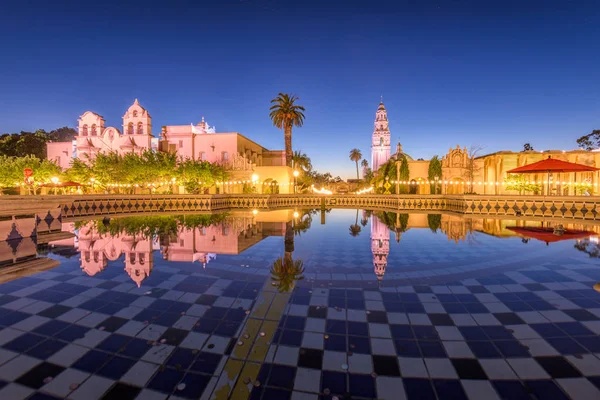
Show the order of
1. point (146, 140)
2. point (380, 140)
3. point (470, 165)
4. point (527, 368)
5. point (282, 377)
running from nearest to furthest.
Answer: point (282, 377) → point (527, 368) → point (470, 165) → point (146, 140) → point (380, 140)

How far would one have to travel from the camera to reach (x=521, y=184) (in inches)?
1015

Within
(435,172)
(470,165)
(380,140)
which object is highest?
(380,140)

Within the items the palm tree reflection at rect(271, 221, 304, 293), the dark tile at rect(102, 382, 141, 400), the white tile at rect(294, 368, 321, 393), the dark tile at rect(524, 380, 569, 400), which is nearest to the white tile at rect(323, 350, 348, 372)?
the white tile at rect(294, 368, 321, 393)

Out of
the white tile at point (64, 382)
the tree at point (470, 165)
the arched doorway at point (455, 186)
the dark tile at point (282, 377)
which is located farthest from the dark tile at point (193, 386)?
the tree at point (470, 165)

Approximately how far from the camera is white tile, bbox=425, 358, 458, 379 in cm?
279

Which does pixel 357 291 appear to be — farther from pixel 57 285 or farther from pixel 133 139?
pixel 133 139

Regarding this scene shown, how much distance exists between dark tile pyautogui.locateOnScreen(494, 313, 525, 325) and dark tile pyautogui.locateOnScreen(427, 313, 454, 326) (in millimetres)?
658

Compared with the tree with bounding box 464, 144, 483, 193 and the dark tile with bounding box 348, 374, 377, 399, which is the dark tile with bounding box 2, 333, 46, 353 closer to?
the dark tile with bounding box 348, 374, 377, 399

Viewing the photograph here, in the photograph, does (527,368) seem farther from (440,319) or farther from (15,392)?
(15,392)

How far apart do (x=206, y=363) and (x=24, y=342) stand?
224 centimetres

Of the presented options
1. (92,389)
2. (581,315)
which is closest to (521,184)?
(581,315)

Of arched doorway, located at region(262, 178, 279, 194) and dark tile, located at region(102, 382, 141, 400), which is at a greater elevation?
arched doorway, located at region(262, 178, 279, 194)

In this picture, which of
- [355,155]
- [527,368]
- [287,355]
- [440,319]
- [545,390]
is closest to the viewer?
[545,390]

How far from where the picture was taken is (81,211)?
1820 cm
